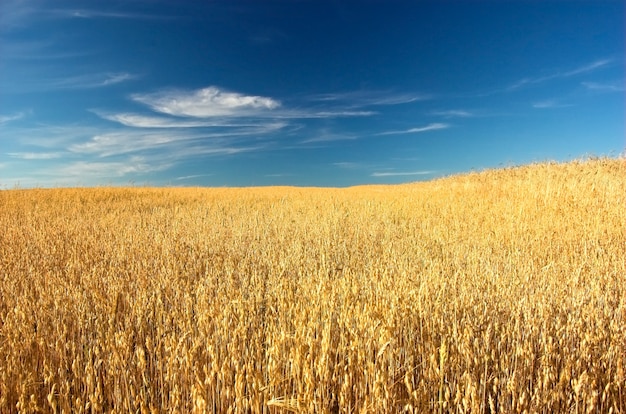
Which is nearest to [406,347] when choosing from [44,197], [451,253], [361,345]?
[361,345]

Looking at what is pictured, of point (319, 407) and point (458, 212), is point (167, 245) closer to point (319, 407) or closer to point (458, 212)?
point (319, 407)

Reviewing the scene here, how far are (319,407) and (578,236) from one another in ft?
23.7

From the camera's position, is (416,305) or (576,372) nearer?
(576,372)

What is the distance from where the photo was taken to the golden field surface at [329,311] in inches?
88.2

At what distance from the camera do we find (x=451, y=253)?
6281 mm

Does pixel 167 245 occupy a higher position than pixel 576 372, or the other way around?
pixel 167 245

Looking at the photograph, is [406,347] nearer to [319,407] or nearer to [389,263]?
[319,407]

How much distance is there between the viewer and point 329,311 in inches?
121

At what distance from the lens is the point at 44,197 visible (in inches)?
687

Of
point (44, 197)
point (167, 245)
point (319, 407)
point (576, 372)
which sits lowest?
point (576, 372)

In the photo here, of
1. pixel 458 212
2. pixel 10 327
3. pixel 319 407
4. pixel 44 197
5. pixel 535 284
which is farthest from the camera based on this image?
pixel 44 197

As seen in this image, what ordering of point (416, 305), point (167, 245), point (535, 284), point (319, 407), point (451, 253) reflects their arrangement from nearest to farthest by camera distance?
1. point (319, 407)
2. point (416, 305)
3. point (535, 284)
4. point (451, 253)
5. point (167, 245)

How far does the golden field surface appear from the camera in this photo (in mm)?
2240

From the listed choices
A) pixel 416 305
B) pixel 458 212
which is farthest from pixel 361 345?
pixel 458 212
